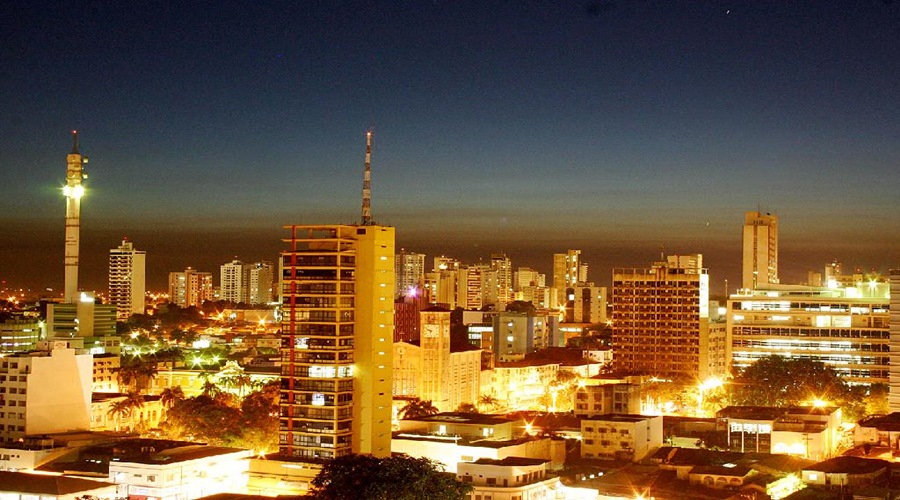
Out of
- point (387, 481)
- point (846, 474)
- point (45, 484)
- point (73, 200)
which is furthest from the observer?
point (73, 200)

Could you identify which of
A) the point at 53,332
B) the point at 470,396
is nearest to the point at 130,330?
the point at 53,332

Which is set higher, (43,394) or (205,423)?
(43,394)

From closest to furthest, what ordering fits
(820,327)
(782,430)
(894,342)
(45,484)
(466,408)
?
(45,484) → (782,430) → (894,342) → (466,408) → (820,327)

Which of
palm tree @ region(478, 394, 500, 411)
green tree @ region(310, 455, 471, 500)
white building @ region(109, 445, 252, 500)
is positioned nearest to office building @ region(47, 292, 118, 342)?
palm tree @ region(478, 394, 500, 411)

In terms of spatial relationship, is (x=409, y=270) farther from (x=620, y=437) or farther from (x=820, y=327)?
(x=620, y=437)

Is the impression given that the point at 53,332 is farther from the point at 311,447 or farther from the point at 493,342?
the point at 311,447

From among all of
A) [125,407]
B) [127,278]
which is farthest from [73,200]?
[127,278]

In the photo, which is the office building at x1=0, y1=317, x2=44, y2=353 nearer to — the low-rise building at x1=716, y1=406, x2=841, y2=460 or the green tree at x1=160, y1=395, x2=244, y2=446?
the green tree at x1=160, y1=395, x2=244, y2=446
